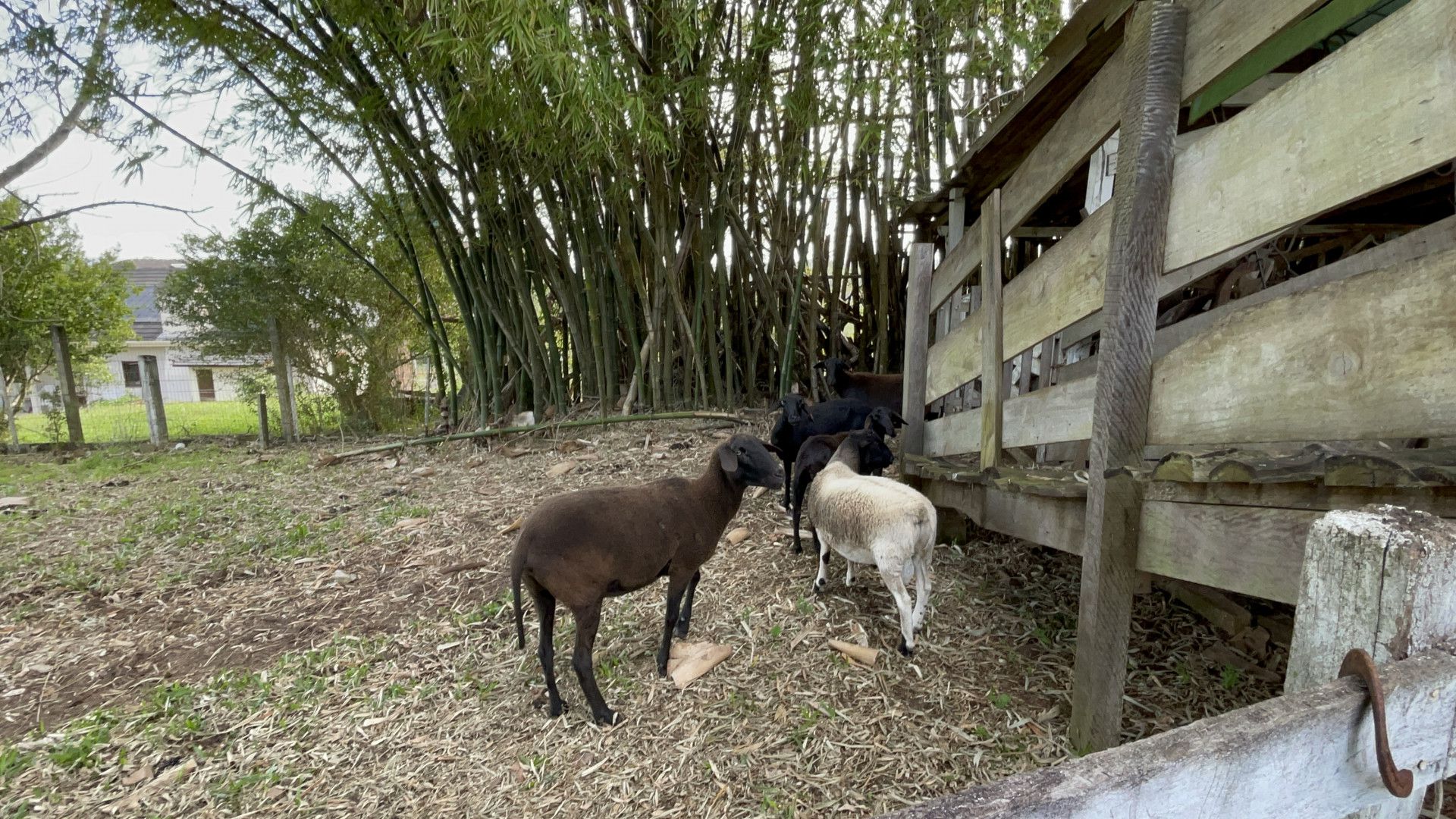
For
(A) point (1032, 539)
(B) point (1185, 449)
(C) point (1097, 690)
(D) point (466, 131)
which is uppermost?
(D) point (466, 131)

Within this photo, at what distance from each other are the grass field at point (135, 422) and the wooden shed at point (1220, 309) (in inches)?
451

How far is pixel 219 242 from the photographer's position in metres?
8.89

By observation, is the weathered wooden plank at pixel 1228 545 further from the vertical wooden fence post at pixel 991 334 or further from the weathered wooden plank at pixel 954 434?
the weathered wooden plank at pixel 954 434

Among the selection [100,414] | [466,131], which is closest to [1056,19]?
[466,131]

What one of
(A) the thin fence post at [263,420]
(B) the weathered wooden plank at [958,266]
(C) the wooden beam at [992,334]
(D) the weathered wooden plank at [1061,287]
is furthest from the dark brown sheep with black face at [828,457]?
(A) the thin fence post at [263,420]

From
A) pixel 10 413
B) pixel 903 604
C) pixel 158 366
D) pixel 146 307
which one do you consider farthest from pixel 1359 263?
pixel 146 307

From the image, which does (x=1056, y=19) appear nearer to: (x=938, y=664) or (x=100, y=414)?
(x=938, y=664)

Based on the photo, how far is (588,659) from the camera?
2.27 meters

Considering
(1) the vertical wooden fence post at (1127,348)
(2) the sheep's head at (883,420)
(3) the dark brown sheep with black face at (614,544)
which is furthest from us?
(2) the sheep's head at (883,420)

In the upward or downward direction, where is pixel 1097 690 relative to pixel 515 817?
upward

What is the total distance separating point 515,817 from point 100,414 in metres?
13.9

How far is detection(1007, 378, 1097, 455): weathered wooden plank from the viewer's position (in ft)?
6.72

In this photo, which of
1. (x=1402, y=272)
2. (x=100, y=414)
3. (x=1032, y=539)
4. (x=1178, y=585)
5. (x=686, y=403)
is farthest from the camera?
(x=100, y=414)

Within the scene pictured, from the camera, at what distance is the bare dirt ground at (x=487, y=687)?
2072 millimetres
